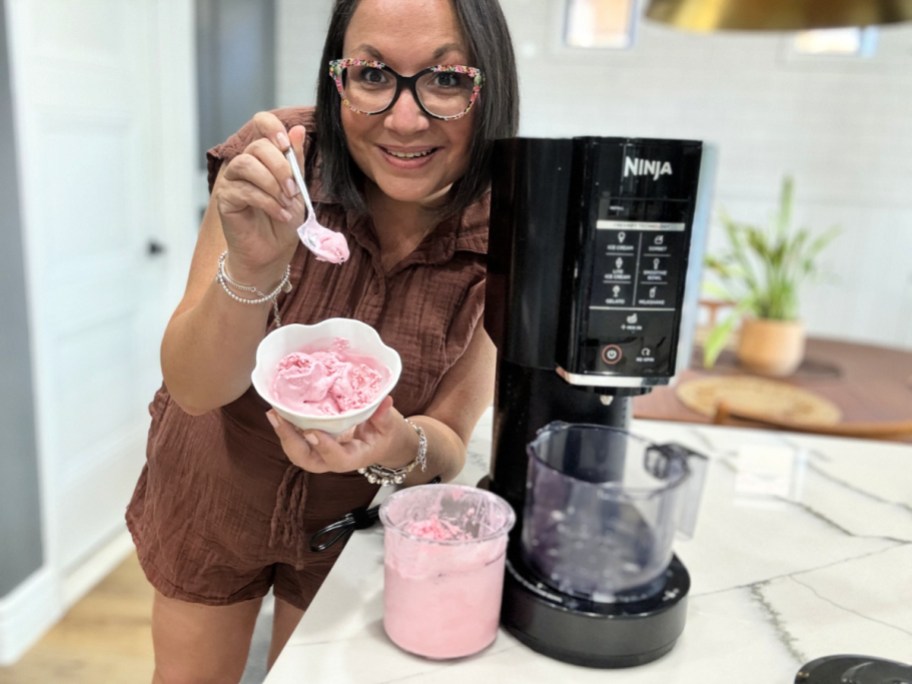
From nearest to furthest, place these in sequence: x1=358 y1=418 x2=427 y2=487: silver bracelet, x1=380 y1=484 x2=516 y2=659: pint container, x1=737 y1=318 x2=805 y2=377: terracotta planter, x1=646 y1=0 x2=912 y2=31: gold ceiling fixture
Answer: x1=380 y1=484 x2=516 y2=659: pint container → x1=358 y1=418 x2=427 y2=487: silver bracelet → x1=646 y1=0 x2=912 y2=31: gold ceiling fixture → x1=737 y1=318 x2=805 y2=377: terracotta planter

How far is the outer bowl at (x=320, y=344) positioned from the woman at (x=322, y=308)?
0.13 feet

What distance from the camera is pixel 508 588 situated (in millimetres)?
665

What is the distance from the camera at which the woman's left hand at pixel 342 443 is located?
0.67 metres

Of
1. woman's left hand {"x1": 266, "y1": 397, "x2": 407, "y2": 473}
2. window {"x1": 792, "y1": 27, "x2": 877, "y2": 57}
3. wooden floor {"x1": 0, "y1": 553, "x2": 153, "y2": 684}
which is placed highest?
window {"x1": 792, "y1": 27, "x2": 877, "y2": 57}

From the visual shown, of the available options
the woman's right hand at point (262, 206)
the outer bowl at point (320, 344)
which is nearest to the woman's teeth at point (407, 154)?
the woman's right hand at point (262, 206)

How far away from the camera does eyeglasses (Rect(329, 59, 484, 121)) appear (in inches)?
31.7

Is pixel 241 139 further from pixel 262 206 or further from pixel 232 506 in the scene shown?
pixel 232 506

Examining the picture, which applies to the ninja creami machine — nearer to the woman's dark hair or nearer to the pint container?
the pint container

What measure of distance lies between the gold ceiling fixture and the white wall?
165 cm

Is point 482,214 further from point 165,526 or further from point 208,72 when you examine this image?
point 208,72

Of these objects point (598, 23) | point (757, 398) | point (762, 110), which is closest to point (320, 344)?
point (757, 398)

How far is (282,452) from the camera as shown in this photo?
99 centimetres

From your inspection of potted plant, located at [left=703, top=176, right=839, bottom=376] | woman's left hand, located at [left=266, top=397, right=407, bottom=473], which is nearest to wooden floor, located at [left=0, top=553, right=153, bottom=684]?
woman's left hand, located at [left=266, top=397, right=407, bottom=473]

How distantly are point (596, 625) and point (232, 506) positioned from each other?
1.90ft
